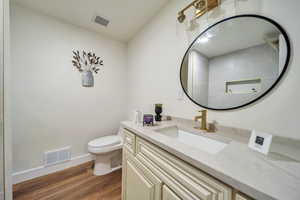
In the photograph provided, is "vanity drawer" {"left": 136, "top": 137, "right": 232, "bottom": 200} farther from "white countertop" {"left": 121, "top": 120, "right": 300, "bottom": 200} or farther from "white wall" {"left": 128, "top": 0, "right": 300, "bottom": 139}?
"white wall" {"left": 128, "top": 0, "right": 300, "bottom": 139}

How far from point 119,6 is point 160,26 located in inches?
23.1

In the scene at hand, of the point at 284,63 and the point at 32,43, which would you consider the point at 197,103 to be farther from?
the point at 32,43

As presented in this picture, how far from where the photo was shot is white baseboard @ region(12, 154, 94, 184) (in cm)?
130

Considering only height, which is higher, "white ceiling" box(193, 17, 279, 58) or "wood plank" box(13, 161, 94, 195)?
"white ceiling" box(193, 17, 279, 58)

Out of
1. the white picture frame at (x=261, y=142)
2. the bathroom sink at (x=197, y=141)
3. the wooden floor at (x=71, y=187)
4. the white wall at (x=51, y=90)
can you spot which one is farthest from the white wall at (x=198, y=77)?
the white wall at (x=51, y=90)

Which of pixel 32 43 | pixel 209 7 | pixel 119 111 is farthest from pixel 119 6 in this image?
pixel 119 111

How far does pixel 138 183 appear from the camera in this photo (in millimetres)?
792

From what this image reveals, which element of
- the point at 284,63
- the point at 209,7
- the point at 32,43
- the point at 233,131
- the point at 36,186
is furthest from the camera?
the point at 32,43

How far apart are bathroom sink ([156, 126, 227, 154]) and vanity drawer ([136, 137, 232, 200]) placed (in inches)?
8.2

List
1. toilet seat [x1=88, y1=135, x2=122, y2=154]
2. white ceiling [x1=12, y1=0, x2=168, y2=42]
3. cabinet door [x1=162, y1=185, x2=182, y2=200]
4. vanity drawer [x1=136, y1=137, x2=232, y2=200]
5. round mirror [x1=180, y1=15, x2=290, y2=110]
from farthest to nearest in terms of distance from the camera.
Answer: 1. toilet seat [x1=88, y1=135, x2=122, y2=154]
2. white ceiling [x1=12, y1=0, x2=168, y2=42]
3. round mirror [x1=180, y1=15, x2=290, y2=110]
4. cabinet door [x1=162, y1=185, x2=182, y2=200]
5. vanity drawer [x1=136, y1=137, x2=232, y2=200]

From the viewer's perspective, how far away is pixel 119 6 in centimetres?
135

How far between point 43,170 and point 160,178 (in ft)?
5.93

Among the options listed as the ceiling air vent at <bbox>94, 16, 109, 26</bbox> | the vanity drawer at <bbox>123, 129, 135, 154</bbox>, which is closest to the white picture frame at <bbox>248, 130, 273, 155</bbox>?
the vanity drawer at <bbox>123, 129, 135, 154</bbox>

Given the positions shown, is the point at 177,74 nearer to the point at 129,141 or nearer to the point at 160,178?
the point at 129,141
